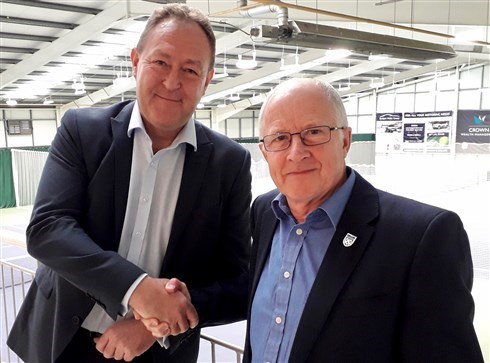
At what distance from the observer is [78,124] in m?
1.46

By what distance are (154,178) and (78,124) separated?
30 cm

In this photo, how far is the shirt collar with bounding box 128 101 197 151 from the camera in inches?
57.6

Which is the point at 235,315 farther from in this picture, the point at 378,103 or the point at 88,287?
the point at 378,103

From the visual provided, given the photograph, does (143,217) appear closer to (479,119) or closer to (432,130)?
(479,119)

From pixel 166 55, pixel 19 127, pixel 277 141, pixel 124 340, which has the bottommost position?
pixel 19 127

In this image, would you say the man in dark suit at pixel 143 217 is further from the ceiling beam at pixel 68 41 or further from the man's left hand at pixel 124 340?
the ceiling beam at pixel 68 41

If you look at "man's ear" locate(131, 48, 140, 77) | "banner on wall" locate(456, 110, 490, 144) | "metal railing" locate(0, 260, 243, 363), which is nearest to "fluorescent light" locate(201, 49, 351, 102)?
"banner on wall" locate(456, 110, 490, 144)

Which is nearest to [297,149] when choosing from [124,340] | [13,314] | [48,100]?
[124,340]

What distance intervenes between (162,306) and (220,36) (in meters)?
13.0

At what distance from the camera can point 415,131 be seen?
2336 cm

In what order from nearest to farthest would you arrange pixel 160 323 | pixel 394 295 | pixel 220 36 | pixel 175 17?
pixel 394 295
pixel 160 323
pixel 175 17
pixel 220 36

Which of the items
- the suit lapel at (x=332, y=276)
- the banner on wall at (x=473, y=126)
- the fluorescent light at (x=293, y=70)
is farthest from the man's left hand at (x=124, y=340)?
the banner on wall at (x=473, y=126)

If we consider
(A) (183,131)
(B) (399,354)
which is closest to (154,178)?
(A) (183,131)

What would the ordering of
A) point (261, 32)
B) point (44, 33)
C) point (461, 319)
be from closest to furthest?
point (461, 319) < point (261, 32) < point (44, 33)
